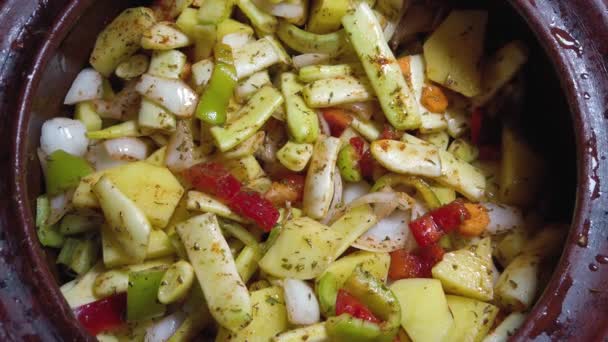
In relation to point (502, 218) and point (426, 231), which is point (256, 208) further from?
point (502, 218)

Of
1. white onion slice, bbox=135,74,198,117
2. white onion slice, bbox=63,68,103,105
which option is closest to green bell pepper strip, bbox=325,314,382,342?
white onion slice, bbox=135,74,198,117

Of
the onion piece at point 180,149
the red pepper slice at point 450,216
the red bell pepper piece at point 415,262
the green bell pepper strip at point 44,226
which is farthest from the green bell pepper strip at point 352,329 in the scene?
the green bell pepper strip at point 44,226

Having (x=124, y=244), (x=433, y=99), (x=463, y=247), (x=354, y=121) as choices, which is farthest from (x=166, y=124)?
(x=463, y=247)

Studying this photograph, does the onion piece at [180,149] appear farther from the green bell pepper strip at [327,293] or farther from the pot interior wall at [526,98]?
the green bell pepper strip at [327,293]

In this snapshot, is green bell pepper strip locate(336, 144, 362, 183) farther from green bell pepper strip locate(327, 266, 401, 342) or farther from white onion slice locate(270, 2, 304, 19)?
Answer: white onion slice locate(270, 2, 304, 19)

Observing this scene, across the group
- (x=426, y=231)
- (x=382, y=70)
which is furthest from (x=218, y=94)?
(x=426, y=231)

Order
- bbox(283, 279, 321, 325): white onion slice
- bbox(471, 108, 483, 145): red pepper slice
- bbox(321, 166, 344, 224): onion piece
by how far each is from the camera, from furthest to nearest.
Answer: bbox(471, 108, 483, 145): red pepper slice → bbox(321, 166, 344, 224): onion piece → bbox(283, 279, 321, 325): white onion slice

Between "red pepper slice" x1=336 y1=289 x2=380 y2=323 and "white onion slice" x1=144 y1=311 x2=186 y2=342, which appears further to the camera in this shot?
"white onion slice" x1=144 y1=311 x2=186 y2=342
